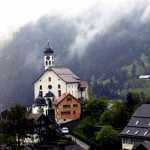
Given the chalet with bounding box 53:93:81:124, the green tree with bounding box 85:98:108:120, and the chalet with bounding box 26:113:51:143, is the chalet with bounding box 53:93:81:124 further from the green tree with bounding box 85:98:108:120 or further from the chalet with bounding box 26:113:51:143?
the chalet with bounding box 26:113:51:143

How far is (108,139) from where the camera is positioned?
234 ft

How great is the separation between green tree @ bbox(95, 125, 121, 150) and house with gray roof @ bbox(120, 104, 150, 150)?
2.29 metres

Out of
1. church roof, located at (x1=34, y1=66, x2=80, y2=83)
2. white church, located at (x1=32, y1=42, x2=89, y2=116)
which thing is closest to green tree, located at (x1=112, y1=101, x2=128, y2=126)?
white church, located at (x1=32, y1=42, x2=89, y2=116)

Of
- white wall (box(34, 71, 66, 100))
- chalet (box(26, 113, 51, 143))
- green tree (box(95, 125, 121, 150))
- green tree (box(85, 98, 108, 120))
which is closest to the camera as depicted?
green tree (box(95, 125, 121, 150))

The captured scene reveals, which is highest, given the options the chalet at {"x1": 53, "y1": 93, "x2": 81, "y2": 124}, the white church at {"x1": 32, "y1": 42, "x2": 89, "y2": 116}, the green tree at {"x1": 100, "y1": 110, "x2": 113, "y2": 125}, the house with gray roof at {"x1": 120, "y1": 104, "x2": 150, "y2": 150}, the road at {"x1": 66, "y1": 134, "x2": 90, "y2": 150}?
the white church at {"x1": 32, "y1": 42, "x2": 89, "y2": 116}

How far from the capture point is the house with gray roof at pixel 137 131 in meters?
66.4

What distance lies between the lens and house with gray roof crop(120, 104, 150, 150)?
6638cm

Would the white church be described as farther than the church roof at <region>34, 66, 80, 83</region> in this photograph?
No

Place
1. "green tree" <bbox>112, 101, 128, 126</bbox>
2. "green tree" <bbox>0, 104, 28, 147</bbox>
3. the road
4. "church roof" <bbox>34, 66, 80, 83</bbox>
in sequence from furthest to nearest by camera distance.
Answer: "church roof" <bbox>34, 66, 80, 83</bbox>, "green tree" <bbox>112, 101, 128, 126</bbox>, the road, "green tree" <bbox>0, 104, 28, 147</bbox>

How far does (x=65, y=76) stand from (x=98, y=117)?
23007 millimetres

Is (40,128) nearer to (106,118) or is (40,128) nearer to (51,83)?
(106,118)

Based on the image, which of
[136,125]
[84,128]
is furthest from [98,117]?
[136,125]

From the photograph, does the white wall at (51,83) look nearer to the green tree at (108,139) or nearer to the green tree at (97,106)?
the green tree at (97,106)

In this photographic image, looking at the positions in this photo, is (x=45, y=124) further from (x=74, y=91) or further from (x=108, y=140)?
(x=74, y=91)
